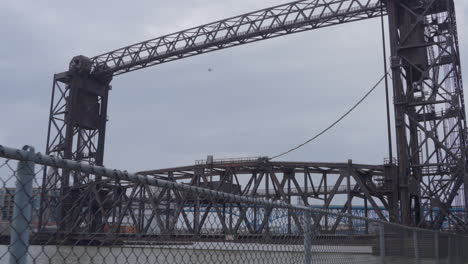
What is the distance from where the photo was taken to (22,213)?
95.9 inches

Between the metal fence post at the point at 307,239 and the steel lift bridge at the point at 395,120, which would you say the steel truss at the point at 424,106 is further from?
the metal fence post at the point at 307,239

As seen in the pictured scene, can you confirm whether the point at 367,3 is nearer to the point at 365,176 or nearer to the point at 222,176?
the point at 365,176

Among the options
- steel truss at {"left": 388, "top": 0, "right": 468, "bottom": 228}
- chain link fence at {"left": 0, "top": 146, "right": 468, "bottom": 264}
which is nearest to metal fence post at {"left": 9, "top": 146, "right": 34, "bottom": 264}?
chain link fence at {"left": 0, "top": 146, "right": 468, "bottom": 264}

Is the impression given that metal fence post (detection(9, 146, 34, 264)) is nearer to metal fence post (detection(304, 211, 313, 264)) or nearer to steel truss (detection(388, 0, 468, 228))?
metal fence post (detection(304, 211, 313, 264))

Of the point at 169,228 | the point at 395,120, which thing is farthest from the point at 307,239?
the point at 395,120

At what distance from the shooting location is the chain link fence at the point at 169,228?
2.52 metres

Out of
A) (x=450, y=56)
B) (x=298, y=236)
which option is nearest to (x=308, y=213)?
(x=298, y=236)

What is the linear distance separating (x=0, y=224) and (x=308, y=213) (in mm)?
3304

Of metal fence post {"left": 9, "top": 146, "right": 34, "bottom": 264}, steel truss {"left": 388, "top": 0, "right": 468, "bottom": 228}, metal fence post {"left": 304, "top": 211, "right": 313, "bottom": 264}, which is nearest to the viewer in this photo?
metal fence post {"left": 9, "top": 146, "right": 34, "bottom": 264}

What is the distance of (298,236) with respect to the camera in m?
5.31

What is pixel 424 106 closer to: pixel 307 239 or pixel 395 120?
pixel 395 120

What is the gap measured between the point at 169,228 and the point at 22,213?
92.7 inches

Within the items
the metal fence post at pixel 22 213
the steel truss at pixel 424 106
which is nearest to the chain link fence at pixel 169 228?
the metal fence post at pixel 22 213

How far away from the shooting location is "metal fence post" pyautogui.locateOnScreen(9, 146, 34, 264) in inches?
94.3
